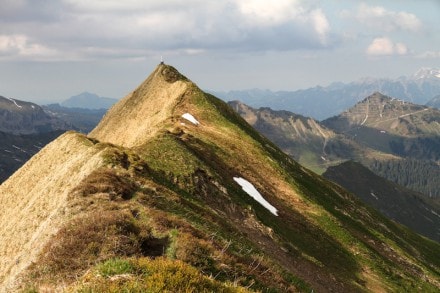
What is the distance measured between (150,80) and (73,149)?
67.2 metres

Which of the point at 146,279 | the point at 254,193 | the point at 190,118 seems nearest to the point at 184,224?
the point at 146,279

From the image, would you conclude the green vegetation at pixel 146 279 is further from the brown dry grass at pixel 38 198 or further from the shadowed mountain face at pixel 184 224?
the brown dry grass at pixel 38 198

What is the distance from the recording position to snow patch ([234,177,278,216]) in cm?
4926

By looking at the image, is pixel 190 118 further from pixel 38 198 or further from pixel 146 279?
pixel 146 279

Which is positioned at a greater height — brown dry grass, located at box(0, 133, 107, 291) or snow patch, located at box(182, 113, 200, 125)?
snow patch, located at box(182, 113, 200, 125)

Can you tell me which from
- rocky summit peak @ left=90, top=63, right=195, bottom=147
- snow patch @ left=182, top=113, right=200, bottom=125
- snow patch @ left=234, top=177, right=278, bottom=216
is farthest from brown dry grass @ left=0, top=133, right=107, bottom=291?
rocky summit peak @ left=90, top=63, right=195, bottom=147

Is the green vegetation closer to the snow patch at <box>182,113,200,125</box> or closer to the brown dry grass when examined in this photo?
the brown dry grass

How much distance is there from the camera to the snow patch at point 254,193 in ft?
162

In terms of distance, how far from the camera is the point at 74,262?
1875 cm

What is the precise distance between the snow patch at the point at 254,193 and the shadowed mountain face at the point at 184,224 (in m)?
0.21

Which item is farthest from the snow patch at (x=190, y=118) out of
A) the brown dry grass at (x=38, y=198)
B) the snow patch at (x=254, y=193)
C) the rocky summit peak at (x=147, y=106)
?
the brown dry grass at (x=38, y=198)

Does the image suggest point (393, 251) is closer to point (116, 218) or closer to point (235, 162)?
point (235, 162)

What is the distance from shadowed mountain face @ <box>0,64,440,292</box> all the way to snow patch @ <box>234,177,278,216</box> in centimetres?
21

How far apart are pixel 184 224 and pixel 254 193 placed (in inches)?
1081
